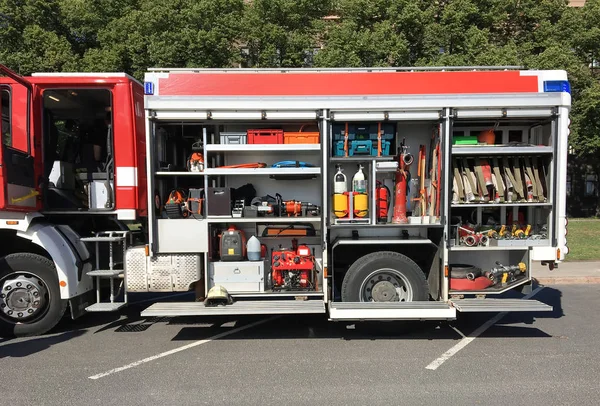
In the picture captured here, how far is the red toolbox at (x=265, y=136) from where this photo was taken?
5.55m

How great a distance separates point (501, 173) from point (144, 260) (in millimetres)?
4741

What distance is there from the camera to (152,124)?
207 inches

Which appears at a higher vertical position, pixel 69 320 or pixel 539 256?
pixel 539 256

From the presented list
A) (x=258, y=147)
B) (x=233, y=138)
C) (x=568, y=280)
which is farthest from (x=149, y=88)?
(x=568, y=280)

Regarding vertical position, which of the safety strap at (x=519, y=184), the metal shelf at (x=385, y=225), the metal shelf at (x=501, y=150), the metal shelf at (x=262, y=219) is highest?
the metal shelf at (x=501, y=150)

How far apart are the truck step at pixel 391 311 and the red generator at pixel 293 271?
2.00 ft

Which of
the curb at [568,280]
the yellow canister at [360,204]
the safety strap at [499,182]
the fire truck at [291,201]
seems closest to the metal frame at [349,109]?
the fire truck at [291,201]

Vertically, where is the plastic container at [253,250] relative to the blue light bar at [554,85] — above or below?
below

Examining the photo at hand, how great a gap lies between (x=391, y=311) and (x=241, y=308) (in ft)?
5.81

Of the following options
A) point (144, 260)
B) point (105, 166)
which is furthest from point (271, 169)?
point (105, 166)

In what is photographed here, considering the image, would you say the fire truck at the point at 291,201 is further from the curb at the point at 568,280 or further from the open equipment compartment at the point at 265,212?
the curb at the point at 568,280

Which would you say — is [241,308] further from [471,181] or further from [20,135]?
[20,135]

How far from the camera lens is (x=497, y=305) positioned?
511 centimetres

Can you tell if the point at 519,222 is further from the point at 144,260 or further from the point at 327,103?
the point at 144,260
